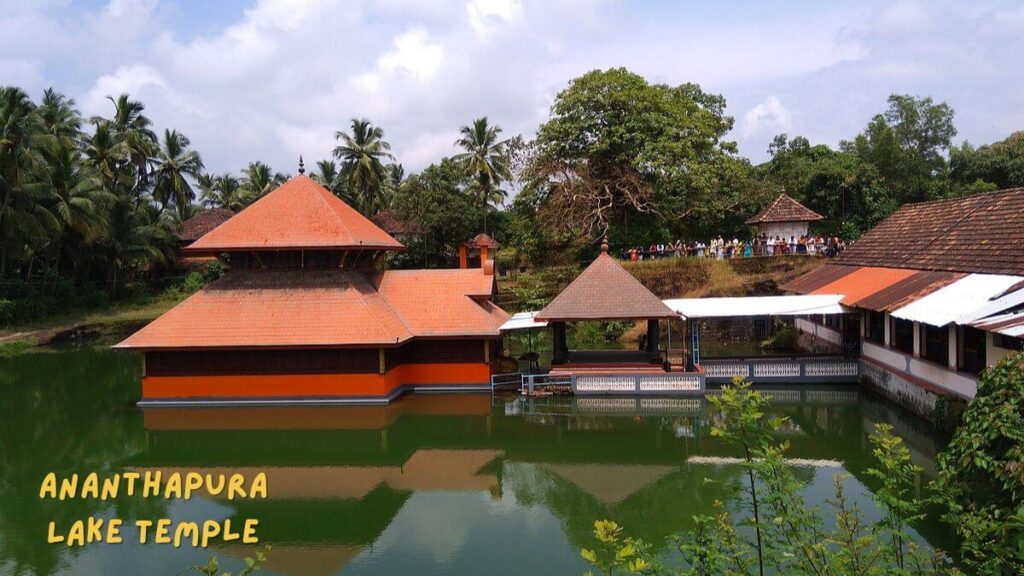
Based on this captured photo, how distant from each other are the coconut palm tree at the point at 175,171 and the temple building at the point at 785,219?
97.7 ft

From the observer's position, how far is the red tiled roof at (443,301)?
17.4m

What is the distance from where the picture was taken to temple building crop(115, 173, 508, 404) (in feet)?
53.8

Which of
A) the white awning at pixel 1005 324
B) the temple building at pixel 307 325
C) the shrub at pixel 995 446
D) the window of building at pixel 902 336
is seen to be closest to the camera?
the shrub at pixel 995 446

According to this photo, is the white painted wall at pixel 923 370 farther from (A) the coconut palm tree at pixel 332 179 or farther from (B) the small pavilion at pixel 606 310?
(A) the coconut palm tree at pixel 332 179

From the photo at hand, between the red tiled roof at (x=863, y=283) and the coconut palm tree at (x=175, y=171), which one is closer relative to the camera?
the red tiled roof at (x=863, y=283)

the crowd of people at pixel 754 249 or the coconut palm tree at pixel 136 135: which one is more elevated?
the coconut palm tree at pixel 136 135

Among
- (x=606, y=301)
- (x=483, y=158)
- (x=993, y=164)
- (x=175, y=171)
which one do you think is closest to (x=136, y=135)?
(x=175, y=171)

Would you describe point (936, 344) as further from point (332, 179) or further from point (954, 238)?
point (332, 179)

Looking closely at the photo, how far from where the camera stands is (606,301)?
16.8 m

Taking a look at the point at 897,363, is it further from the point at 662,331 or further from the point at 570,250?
the point at 570,250

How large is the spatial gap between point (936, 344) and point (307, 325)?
41.9ft

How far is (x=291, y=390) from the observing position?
16547 millimetres

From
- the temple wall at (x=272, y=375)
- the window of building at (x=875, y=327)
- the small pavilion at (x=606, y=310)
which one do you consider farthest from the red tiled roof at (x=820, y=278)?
the temple wall at (x=272, y=375)

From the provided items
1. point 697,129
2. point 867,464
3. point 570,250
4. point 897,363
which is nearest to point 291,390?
point 867,464
